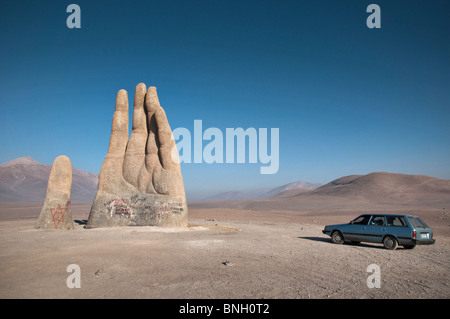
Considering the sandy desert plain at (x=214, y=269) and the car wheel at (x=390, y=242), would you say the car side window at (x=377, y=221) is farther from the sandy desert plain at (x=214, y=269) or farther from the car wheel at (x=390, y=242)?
the sandy desert plain at (x=214, y=269)

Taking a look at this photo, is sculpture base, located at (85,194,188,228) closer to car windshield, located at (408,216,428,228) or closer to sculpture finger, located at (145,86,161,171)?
sculpture finger, located at (145,86,161,171)

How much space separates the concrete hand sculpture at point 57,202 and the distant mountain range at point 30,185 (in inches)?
4615

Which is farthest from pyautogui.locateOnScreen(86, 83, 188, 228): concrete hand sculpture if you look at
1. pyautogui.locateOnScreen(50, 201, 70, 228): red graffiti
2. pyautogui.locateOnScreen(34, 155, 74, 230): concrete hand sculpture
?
pyautogui.locateOnScreen(50, 201, 70, 228): red graffiti

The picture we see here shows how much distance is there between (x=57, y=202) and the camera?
1916 centimetres

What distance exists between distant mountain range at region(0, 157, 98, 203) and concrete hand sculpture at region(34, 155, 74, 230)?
385 ft

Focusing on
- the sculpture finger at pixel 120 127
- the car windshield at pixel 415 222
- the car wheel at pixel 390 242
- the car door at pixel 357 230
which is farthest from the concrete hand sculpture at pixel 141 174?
the car windshield at pixel 415 222

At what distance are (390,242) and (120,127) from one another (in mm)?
18032

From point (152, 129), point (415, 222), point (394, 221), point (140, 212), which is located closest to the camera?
point (415, 222)

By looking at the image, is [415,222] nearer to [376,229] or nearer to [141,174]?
[376,229]

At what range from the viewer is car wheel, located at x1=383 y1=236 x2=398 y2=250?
12531 millimetres

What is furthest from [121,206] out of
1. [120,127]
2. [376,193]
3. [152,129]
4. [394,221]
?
[376,193]

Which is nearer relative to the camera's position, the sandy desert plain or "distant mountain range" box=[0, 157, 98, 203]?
the sandy desert plain

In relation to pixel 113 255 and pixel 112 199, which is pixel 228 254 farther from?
pixel 112 199
